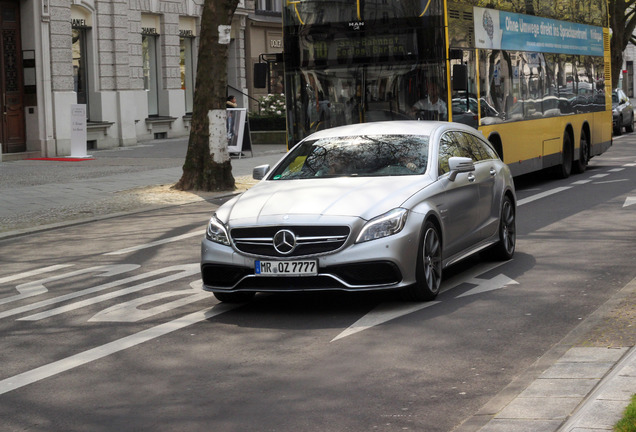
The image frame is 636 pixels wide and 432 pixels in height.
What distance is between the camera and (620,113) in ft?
129

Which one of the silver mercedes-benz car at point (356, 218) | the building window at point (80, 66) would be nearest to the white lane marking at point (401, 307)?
the silver mercedes-benz car at point (356, 218)

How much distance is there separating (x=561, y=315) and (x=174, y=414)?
11.6ft

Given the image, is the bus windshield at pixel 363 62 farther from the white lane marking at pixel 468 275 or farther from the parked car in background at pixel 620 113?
the parked car in background at pixel 620 113

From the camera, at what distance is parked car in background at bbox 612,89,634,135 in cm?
3912

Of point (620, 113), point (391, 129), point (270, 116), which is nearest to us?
point (391, 129)

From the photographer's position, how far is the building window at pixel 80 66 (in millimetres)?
34250

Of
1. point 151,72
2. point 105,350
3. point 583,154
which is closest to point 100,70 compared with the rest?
point 151,72

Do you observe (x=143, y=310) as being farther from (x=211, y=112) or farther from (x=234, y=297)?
(x=211, y=112)

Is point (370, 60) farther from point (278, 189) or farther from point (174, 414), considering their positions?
point (174, 414)

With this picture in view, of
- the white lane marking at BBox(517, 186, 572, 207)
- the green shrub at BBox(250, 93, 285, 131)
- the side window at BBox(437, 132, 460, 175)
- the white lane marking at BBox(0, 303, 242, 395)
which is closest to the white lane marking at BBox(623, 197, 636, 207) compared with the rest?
the white lane marking at BBox(517, 186, 572, 207)

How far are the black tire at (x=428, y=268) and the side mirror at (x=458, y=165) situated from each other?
2.23ft

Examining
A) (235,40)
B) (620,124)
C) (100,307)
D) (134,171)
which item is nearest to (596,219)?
(100,307)

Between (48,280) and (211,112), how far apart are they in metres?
9.72

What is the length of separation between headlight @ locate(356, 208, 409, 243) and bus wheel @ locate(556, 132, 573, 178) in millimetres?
13289
